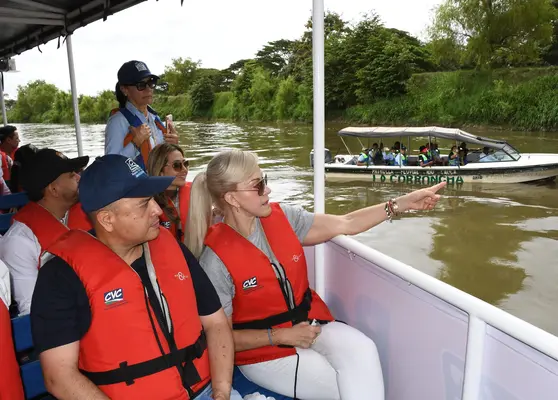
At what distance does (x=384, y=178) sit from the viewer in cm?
1267

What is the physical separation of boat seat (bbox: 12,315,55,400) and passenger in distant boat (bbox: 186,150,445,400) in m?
0.60

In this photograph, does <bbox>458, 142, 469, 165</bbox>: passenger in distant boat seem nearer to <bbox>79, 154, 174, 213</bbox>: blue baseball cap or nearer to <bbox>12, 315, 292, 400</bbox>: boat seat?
<bbox>79, 154, 174, 213</bbox>: blue baseball cap

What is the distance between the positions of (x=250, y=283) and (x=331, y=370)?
1.41 ft

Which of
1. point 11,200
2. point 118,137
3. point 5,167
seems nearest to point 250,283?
point 118,137

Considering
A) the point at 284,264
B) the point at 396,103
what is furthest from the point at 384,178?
the point at 396,103

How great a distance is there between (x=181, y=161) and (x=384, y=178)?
10741mm

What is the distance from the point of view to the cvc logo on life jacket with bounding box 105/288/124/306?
4.13 feet

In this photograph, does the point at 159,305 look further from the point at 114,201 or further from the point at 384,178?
the point at 384,178

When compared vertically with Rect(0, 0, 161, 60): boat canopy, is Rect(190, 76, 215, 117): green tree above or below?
above

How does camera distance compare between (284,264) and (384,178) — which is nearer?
(284,264)

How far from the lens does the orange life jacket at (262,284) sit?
1697 millimetres

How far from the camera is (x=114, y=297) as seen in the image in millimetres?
1269

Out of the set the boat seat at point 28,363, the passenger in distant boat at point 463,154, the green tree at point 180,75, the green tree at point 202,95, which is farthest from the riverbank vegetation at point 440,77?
the boat seat at point 28,363

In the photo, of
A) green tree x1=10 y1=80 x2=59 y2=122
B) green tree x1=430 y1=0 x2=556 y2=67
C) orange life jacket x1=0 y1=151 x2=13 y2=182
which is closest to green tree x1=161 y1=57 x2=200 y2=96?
green tree x1=10 y1=80 x2=59 y2=122
